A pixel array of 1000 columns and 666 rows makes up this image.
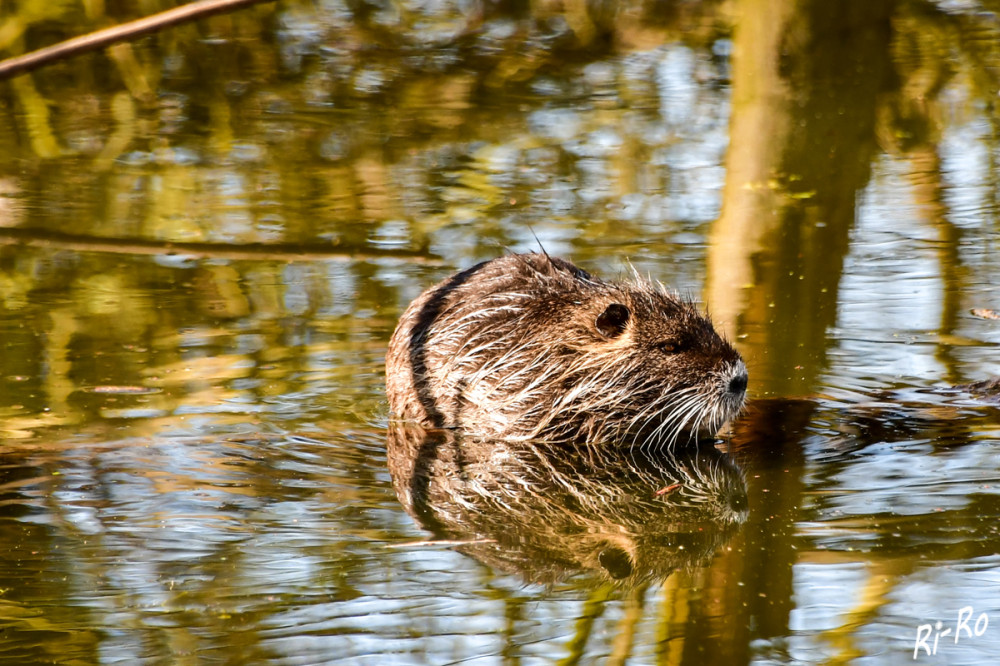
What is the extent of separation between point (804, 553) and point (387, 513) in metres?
1.18

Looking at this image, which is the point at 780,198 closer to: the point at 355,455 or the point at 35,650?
the point at 355,455

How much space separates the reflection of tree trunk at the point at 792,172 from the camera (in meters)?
5.21

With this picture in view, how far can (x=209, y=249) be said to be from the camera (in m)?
6.25

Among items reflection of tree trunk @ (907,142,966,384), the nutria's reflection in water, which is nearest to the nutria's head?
the nutria's reflection in water

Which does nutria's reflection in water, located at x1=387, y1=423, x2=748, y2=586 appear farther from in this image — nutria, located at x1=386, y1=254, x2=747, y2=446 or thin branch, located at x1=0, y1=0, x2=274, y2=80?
thin branch, located at x1=0, y1=0, x2=274, y2=80

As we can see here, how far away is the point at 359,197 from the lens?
712 cm

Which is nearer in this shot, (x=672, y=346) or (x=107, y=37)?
(x=107, y=37)

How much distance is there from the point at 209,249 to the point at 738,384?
3.02 m

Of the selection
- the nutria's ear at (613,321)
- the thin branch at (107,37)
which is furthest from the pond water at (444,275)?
the thin branch at (107,37)

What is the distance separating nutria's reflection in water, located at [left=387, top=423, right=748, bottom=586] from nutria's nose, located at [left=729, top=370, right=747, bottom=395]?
0.23 m

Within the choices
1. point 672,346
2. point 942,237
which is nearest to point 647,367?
point 672,346

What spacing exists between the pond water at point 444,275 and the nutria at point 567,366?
0.52 feet

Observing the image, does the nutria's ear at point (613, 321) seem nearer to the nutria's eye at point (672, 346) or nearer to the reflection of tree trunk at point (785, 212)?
the nutria's eye at point (672, 346)

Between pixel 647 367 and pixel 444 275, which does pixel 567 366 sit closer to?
pixel 647 367
